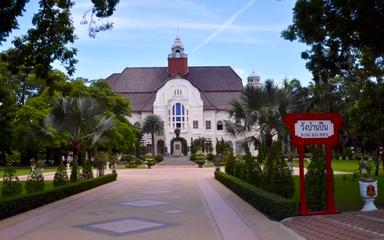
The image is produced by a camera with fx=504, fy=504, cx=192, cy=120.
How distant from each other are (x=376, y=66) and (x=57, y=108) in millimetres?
13931

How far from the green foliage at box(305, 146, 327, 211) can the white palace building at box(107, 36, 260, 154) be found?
6822 cm

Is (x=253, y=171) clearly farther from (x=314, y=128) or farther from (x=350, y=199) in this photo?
(x=314, y=128)

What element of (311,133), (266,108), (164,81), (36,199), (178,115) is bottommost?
(36,199)

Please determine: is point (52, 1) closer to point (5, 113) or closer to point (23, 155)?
point (5, 113)

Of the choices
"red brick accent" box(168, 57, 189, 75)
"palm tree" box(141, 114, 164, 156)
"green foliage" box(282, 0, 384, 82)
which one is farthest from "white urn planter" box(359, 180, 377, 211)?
"red brick accent" box(168, 57, 189, 75)

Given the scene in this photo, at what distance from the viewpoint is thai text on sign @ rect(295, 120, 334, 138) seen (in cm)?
1240

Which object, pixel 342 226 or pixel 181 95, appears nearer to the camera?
pixel 342 226

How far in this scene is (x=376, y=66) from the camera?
20406 mm

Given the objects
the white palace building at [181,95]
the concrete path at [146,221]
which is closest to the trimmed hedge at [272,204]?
the concrete path at [146,221]

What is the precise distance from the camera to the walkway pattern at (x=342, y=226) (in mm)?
9356

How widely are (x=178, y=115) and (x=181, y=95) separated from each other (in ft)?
11.6

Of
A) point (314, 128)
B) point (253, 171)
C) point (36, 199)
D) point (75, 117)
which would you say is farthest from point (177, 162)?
point (314, 128)

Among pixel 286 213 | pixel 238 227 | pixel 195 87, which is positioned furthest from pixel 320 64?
pixel 195 87

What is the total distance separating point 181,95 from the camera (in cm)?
8406
